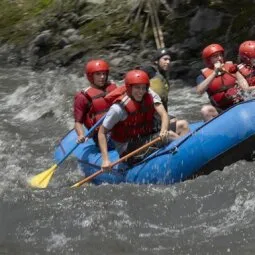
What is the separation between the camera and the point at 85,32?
14.8 metres

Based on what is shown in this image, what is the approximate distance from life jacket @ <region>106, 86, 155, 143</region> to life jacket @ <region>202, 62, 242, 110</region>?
904 mm

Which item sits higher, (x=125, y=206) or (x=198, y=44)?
(x=125, y=206)

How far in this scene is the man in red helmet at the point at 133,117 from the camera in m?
7.26

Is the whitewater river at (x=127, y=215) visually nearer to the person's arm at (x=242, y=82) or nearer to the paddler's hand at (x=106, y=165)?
the paddler's hand at (x=106, y=165)

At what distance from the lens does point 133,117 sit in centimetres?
743

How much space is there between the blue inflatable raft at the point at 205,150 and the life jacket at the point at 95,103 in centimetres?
102

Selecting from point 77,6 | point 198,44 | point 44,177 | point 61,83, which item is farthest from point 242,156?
point 77,6

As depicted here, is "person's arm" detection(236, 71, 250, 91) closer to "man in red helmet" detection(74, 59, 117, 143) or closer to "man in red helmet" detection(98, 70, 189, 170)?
"man in red helmet" detection(98, 70, 189, 170)

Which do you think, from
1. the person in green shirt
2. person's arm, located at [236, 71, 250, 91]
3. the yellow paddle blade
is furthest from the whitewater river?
person's arm, located at [236, 71, 250, 91]

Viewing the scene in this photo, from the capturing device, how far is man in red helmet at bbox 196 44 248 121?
7812mm

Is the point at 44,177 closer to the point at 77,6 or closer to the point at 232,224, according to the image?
the point at 232,224

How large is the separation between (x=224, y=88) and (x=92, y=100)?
58.8 inches

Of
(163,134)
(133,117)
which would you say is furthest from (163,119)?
(133,117)

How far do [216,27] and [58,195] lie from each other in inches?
244
